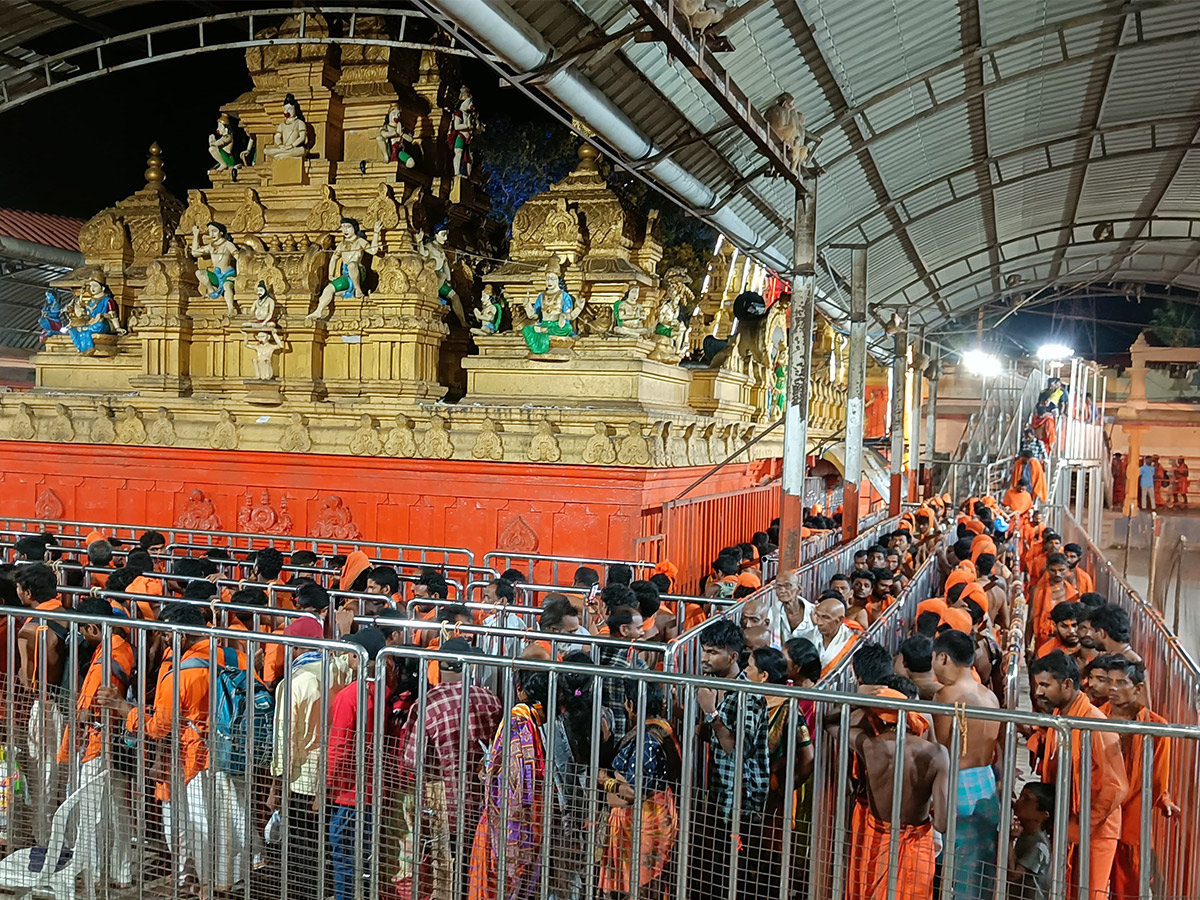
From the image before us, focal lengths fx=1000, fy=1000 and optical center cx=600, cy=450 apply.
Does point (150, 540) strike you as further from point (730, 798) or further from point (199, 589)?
point (730, 798)

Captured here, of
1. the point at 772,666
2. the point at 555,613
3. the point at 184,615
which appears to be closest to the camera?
the point at 772,666

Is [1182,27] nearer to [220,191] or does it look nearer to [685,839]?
[685,839]

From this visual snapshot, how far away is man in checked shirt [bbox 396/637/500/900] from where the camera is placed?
440cm

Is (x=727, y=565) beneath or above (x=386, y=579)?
beneath

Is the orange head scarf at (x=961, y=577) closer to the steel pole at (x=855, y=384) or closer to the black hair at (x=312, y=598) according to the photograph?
the steel pole at (x=855, y=384)

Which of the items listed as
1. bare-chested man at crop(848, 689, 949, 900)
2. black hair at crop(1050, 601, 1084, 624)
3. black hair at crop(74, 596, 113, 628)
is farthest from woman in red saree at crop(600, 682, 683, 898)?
black hair at crop(1050, 601, 1084, 624)

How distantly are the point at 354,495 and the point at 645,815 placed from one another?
9.79 metres

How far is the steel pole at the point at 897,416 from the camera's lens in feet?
59.8

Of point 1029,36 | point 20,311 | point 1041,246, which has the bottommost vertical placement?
point 20,311

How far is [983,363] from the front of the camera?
3453 cm

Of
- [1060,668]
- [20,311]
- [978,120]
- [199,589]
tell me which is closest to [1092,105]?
[978,120]

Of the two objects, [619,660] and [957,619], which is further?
[957,619]

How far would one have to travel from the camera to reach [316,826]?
4.71 m

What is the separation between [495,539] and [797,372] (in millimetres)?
4348
